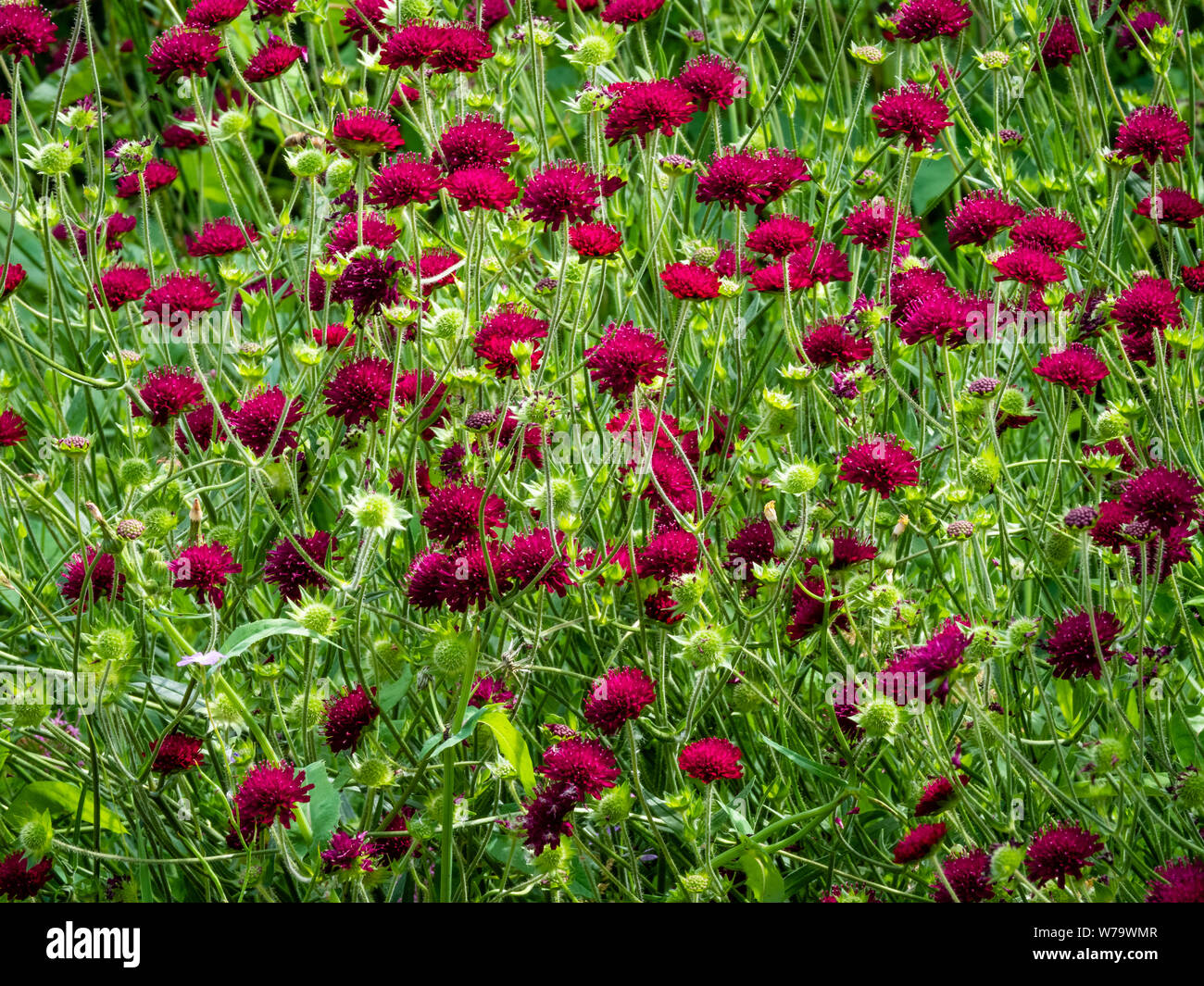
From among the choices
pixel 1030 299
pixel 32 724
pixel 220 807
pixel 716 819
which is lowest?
pixel 220 807

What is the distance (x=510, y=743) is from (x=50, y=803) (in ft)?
1.96

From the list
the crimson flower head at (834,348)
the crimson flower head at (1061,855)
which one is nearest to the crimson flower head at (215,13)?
the crimson flower head at (834,348)

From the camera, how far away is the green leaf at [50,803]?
4.43 feet

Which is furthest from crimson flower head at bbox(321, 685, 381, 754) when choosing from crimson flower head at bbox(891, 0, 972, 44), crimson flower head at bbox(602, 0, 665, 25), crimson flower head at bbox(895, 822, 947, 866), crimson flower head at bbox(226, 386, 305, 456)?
crimson flower head at bbox(891, 0, 972, 44)

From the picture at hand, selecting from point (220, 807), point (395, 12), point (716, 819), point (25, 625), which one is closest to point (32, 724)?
point (25, 625)

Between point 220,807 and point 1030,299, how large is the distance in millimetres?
1059

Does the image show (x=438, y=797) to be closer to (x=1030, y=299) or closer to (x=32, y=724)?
(x=32, y=724)

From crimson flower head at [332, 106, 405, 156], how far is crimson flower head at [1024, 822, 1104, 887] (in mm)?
859

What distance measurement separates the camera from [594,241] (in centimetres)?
123

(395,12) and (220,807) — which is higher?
(395,12)

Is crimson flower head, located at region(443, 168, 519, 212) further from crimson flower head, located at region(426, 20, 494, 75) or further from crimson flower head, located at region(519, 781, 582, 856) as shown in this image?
crimson flower head, located at region(519, 781, 582, 856)

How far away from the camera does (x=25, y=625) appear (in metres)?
1.34

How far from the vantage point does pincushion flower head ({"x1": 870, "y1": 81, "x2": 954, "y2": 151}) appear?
1.31 meters
